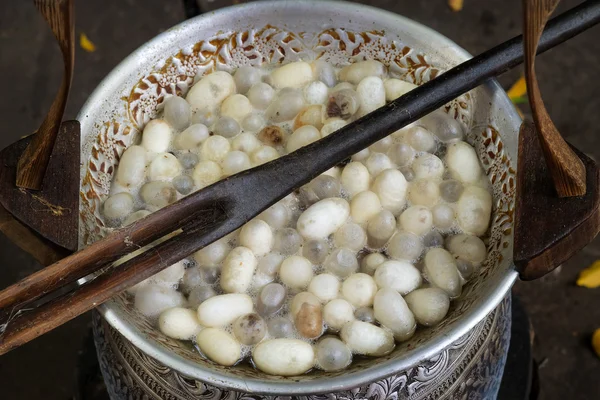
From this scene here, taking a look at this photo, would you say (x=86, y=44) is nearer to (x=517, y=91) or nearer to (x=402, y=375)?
(x=517, y=91)

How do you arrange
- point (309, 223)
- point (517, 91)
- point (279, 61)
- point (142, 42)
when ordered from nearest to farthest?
point (309, 223) < point (279, 61) < point (517, 91) < point (142, 42)

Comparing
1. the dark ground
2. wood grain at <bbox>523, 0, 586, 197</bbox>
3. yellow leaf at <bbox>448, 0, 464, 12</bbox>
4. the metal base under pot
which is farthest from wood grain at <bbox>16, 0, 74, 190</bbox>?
yellow leaf at <bbox>448, 0, 464, 12</bbox>

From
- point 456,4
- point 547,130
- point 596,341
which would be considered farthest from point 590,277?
point 547,130

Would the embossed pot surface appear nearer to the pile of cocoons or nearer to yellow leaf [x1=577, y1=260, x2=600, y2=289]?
the pile of cocoons

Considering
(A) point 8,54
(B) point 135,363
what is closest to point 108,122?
(B) point 135,363

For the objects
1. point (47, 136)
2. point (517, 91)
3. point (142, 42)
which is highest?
point (47, 136)

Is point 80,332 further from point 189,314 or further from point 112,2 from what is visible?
point 112,2
